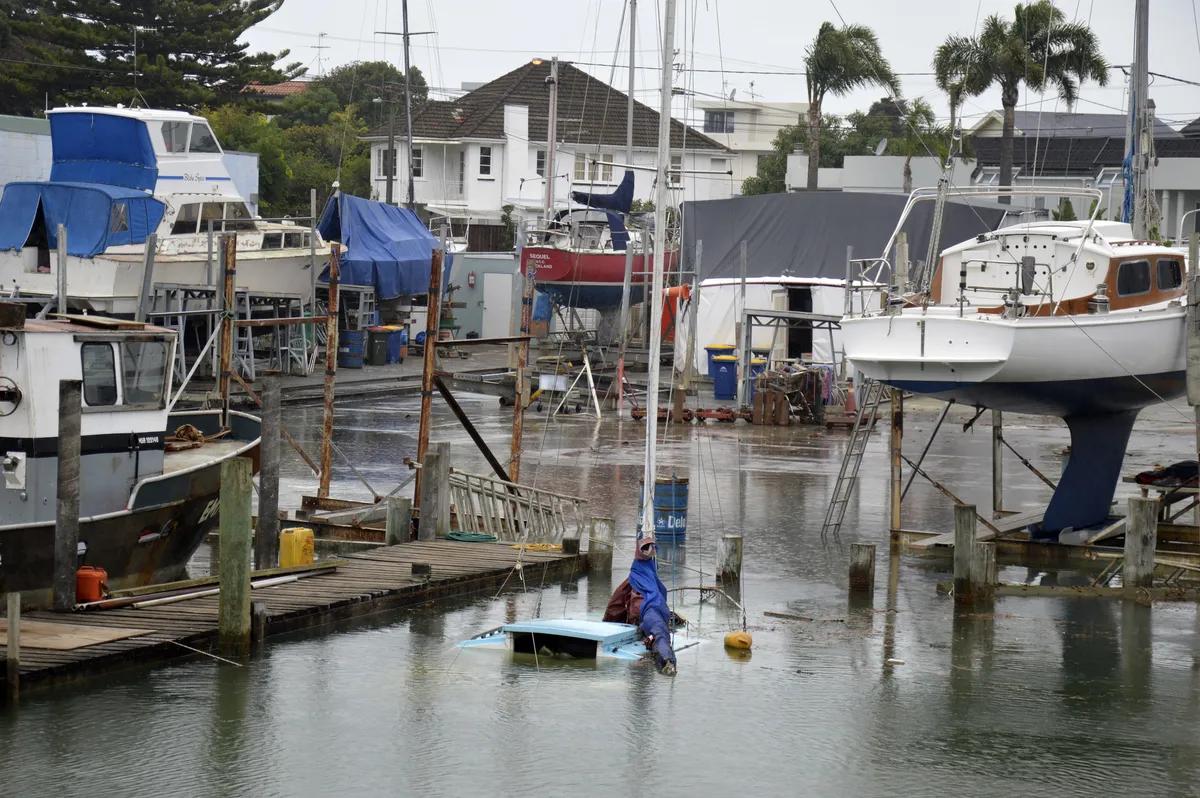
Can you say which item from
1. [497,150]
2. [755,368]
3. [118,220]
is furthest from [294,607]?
[497,150]

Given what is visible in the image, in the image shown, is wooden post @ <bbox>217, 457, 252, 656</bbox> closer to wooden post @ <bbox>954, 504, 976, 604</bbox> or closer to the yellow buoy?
the yellow buoy

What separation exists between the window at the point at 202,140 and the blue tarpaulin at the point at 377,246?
13.0ft

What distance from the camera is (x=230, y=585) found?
45.4ft

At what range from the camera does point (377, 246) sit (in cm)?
4344

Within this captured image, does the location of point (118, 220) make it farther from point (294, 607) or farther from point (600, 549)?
point (294, 607)

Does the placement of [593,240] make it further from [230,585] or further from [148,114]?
[230,585]

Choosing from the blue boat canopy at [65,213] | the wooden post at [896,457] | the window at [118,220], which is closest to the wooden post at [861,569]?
the wooden post at [896,457]

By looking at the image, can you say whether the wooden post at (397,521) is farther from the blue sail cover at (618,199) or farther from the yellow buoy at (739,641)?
the blue sail cover at (618,199)

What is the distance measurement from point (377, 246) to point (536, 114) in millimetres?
27076

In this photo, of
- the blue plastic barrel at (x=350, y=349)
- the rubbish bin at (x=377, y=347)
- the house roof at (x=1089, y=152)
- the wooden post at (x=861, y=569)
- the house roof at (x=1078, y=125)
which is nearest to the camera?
the wooden post at (x=861, y=569)

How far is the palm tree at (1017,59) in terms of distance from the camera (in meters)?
46.6

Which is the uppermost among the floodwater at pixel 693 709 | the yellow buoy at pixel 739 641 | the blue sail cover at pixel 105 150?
the blue sail cover at pixel 105 150

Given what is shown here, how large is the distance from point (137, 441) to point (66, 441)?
2.71 metres

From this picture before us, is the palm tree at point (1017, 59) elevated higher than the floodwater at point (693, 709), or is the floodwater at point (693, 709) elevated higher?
the palm tree at point (1017, 59)
